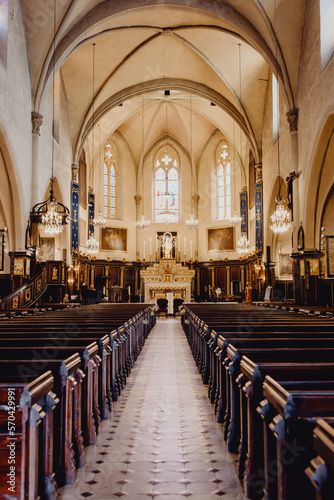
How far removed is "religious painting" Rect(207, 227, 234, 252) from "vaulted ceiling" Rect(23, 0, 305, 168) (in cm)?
628

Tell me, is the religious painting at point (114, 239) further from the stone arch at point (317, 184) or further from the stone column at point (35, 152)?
the stone arch at point (317, 184)

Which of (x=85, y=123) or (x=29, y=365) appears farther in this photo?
(x=85, y=123)

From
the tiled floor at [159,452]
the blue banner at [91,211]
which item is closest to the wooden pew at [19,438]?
the tiled floor at [159,452]

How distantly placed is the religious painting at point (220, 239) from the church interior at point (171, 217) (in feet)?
0.50

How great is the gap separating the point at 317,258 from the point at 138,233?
55.4 feet

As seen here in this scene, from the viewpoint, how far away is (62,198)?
19.5 metres

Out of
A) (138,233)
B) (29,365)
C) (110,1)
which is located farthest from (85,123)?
(29,365)

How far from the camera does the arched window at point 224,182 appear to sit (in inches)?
1125

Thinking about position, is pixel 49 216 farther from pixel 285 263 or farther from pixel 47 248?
pixel 285 263

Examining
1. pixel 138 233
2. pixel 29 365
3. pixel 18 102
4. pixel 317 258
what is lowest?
pixel 29 365

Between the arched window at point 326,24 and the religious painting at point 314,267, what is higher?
the arched window at point 326,24

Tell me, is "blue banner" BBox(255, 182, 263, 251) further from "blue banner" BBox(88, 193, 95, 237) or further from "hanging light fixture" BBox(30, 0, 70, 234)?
"hanging light fixture" BBox(30, 0, 70, 234)

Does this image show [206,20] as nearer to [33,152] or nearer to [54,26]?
[54,26]

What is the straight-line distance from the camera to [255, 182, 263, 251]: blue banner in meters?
20.8
